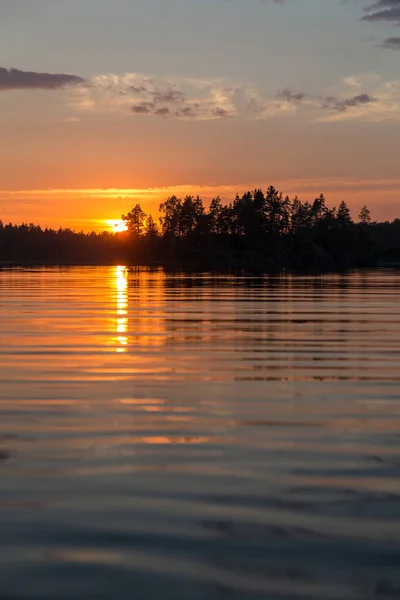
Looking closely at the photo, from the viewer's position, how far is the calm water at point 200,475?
7.20 metres

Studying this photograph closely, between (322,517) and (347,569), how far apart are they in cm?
130

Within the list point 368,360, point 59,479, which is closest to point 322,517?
point 59,479

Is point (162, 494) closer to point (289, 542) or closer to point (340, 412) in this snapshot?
point (289, 542)

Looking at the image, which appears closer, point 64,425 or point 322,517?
point 322,517

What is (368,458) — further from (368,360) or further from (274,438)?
(368,360)

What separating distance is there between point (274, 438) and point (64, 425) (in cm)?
345

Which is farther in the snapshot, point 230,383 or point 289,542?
point 230,383

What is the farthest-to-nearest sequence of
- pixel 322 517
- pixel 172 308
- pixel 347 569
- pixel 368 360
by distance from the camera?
pixel 172 308 < pixel 368 360 < pixel 322 517 < pixel 347 569

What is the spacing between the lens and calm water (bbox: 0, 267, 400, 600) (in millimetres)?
7195

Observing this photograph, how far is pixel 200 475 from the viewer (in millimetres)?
10141

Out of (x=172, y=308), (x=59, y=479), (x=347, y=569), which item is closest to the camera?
(x=347, y=569)

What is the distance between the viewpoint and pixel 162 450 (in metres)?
11.5

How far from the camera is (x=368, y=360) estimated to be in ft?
70.9

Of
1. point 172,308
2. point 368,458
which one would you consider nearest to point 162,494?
point 368,458
